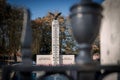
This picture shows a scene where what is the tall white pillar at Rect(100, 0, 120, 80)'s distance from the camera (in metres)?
2.98

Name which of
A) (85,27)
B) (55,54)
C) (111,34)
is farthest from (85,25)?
(55,54)

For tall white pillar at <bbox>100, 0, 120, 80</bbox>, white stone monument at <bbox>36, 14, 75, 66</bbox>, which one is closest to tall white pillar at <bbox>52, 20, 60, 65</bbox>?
white stone monument at <bbox>36, 14, 75, 66</bbox>

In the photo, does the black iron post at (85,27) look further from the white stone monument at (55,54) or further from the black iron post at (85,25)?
the white stone monument at (55,54)

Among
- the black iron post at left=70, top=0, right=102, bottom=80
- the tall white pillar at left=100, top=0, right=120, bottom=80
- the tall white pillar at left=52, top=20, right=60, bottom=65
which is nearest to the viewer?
the black iron post at left=70, top=0, right=102, bottom=80

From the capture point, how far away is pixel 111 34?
124 inches

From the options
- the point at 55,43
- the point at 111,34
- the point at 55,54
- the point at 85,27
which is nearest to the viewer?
the point at 85,27

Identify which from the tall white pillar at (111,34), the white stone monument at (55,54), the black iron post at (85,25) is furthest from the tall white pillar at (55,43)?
the black iron post at (85,25)

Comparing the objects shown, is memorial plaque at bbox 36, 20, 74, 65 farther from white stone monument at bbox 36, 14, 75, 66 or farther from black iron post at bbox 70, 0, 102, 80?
black iron post at bbox 70, 0, 102, 80

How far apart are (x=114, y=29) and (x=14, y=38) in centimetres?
2339

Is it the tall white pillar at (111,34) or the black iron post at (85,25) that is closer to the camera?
the black iron post at (85,25)

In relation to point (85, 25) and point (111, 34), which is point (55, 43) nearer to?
point (111, 34)

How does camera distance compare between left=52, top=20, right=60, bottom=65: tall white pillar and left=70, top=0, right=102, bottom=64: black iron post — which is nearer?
left=70, top=0, right=102, bottom=64: black iron post

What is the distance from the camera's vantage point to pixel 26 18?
2658 mm

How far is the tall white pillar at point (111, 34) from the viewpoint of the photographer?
2984 millimetres
